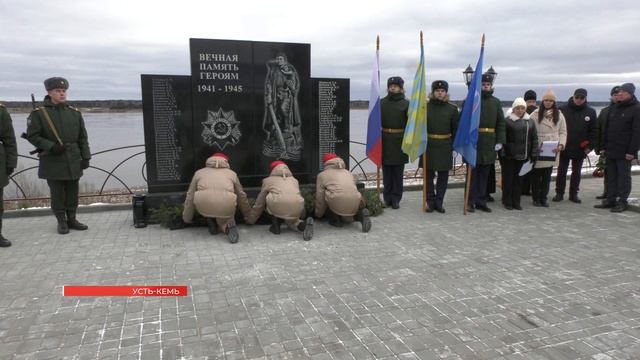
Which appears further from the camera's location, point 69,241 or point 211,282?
point 69,241

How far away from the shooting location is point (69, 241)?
4727 mm

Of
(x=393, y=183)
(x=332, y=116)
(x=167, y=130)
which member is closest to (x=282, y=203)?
(x=167, y=130)

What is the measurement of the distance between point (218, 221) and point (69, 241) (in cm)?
155

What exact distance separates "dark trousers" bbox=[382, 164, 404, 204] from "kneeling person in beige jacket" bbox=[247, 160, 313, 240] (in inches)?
71.1

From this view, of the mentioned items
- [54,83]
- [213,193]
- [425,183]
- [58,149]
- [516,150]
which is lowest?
[425,183]

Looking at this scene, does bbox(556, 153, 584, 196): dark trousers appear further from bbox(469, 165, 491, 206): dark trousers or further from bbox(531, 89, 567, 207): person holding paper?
bbox(469, 165, 491, 206): dark trousers

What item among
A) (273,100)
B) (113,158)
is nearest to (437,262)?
(273,100)

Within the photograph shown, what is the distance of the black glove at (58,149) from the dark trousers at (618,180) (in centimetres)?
709

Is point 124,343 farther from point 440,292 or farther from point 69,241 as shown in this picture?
point 69,241

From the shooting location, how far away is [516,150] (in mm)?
6211

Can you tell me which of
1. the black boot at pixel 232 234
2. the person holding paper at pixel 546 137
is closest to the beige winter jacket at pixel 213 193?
the black boot at pixel 232 234

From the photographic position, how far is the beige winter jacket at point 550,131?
21.1 ft

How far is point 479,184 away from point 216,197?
12.2 feet

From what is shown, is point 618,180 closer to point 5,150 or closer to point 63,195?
point 63,195
